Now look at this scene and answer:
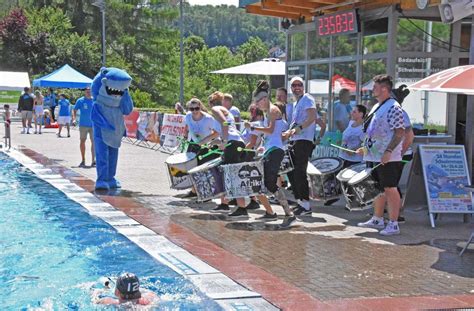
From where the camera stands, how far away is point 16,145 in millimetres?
19734

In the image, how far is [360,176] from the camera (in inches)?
334

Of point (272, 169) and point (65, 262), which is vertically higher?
point (272, 169)

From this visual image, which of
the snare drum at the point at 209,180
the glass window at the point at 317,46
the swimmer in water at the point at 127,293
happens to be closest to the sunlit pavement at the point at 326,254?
the snare drum at the point at 209,180

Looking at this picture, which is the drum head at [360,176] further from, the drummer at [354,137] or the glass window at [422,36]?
the glass window at [422,36]

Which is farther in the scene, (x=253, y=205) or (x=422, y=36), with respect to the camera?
(x=422, y=36)

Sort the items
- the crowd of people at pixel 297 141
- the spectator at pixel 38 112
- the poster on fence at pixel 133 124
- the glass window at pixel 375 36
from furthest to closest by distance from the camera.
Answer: the spectator at pixel 38 112 < the poster on fence at pixel 133 124 < the glass window at pixel 375 36 < the crowd of people at pixel 297 141

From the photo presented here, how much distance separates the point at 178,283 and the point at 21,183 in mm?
7213

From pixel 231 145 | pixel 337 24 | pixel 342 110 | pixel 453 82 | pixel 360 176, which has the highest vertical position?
pixel 337 24

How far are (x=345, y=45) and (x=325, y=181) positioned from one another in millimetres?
4231

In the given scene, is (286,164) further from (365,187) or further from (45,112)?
(45,112)

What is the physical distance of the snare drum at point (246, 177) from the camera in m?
8.58

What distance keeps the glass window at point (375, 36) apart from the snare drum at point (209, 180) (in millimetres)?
4223

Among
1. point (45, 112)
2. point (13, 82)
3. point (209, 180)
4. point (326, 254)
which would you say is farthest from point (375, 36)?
point (13, 82)

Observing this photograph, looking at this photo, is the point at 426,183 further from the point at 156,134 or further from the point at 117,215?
the point at 156,134
